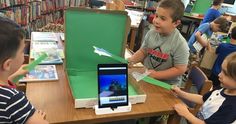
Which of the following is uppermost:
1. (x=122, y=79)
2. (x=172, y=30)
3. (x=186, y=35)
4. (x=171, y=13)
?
(x=171, y=13)

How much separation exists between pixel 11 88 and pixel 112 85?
0.44 meters

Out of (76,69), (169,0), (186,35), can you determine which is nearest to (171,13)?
(169,0)

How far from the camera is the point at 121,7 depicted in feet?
6.77

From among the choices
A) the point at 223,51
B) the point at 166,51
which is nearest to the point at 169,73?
the point at 166,51

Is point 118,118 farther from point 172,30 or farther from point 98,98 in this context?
point 172,30

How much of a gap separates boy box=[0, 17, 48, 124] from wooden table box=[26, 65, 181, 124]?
0.35ft

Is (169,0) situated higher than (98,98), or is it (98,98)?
(169,0)

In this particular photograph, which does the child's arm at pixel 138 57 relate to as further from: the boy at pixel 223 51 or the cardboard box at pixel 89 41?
the boy at pixel 223 51

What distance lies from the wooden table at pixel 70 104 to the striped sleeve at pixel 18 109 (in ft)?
0.44

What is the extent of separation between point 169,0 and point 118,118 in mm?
891

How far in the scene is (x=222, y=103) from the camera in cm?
130

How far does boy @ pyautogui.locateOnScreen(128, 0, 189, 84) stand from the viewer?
1556mm

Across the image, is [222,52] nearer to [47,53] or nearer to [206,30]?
[206,30]

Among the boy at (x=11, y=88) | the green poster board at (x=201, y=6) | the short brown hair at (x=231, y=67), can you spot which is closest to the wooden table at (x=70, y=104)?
the boy at (x=11, y=88)
